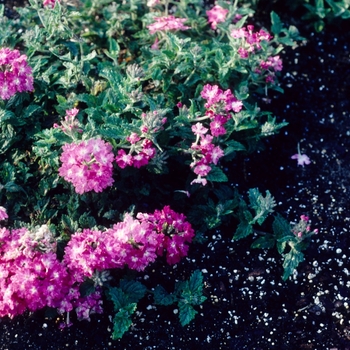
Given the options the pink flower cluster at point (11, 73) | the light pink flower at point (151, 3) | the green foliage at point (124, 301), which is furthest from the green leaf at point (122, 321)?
the light pink flower at point (151, 3)

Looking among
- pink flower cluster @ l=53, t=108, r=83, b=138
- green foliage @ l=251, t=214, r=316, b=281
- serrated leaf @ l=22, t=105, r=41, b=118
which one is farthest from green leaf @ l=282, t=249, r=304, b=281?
serrated leaf @ l=22, t=105, r=41, b=118

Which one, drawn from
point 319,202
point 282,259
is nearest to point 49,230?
point 282,259

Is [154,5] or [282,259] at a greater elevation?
[154,5]

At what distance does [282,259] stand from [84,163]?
1300mm

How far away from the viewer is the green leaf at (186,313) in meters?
3.15

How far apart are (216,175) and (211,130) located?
255 millimetres

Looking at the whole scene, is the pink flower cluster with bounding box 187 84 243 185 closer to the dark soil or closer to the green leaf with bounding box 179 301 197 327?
the dark soil

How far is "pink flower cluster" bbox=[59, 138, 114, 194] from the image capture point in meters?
2.97

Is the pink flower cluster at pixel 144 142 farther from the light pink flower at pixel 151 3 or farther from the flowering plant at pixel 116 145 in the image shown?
the light pink flower at pixel 151 3

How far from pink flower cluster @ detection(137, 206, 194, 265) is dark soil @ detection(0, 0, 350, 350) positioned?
30cm

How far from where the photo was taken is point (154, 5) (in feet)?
13.5

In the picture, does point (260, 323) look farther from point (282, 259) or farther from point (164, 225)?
point (164, 225)

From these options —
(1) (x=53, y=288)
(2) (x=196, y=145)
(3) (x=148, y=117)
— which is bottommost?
(1) (x=53, y=288)

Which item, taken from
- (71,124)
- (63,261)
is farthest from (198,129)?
(63,261)
